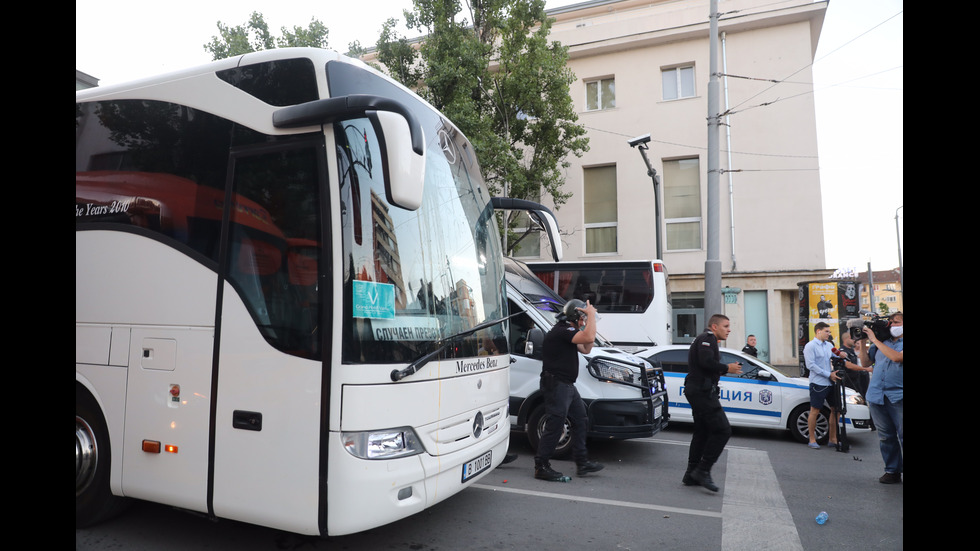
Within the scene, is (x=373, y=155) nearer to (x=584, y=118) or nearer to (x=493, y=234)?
(x=493, y=234)

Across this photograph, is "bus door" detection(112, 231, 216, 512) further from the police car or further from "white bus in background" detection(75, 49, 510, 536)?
the police car

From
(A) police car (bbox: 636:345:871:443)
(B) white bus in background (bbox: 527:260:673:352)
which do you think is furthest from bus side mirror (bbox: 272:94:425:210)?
(B) white bus in background (bbox: 527:260:673:352)

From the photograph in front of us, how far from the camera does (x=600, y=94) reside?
78.0 feet

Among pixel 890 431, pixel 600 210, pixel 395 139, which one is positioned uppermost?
pixel 600 210

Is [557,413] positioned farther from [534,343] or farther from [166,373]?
[166,373]

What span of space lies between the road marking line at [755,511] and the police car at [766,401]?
6.13 feet

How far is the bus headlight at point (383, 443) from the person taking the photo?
3484 millimetres

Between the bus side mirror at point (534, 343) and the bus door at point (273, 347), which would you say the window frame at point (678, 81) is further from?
the bus door at point (273, 347)

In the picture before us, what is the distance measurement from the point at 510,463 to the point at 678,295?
16.9 meters

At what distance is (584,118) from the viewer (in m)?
23.6

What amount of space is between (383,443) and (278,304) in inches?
42.1

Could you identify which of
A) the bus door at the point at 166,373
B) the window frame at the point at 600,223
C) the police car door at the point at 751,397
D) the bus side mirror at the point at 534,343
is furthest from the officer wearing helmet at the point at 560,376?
the window frame at the point at 600,223

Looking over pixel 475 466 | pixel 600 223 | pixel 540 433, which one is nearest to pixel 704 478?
pixel 540 433
